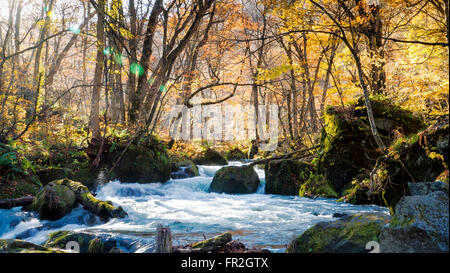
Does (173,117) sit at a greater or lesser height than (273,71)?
lesser

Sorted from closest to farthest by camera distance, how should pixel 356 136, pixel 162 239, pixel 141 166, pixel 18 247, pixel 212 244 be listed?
pixel 162 239, pixel 18 247, pixel 212 244, pixel 356 136, pixel 141 166

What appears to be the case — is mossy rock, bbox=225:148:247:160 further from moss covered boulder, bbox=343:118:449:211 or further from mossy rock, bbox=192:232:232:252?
mossy rock, bbox=192:232:232:252

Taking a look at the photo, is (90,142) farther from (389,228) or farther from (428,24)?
(428,24)

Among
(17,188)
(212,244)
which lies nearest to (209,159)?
(17,188)

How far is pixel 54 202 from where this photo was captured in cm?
602

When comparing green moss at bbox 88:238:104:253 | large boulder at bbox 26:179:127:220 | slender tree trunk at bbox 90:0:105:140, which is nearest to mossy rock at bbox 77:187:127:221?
large boulder at bbox 26:179:127:220

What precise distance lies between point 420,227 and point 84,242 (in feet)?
14.9

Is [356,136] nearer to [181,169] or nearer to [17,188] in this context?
[181,169]

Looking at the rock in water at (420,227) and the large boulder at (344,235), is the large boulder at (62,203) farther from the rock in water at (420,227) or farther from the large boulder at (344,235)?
the rock in water at (420,227)

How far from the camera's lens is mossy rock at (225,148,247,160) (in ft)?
62.1

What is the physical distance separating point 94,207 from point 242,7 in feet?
37.6

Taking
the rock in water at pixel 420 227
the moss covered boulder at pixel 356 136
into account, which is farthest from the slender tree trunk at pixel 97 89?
the rock in water at pixel 420 227
